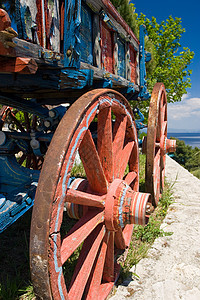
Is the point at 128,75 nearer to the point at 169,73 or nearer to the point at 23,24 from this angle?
the point at 23,24

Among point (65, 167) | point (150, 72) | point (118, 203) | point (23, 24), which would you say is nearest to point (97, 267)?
point (118, 203)

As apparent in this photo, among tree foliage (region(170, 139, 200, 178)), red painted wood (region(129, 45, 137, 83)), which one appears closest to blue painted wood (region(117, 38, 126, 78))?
red painted wood (region(129, 45, 137, 83))

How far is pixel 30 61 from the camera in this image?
126cm

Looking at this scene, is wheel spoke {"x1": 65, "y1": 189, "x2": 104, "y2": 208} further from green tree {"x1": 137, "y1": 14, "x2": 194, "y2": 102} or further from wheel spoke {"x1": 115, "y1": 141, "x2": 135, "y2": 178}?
green tree {"x1": 137, "y1": 14, "x2": 194, "y2": 102}

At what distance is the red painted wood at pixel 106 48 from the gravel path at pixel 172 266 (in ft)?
6.28

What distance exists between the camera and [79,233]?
145cm

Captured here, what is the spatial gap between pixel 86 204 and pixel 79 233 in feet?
0.57

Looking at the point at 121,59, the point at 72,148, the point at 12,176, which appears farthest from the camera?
the point at 121,59

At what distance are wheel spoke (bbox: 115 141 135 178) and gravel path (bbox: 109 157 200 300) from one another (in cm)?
94

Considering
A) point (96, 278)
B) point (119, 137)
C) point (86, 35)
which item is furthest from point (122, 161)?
point (86, 35)

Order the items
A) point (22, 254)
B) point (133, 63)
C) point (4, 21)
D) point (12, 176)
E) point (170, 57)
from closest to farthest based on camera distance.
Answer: point (4, 21) < point (12, 176) < point (22, 254) < point (133, 63) < point (170, 57)

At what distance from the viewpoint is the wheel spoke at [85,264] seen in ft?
4.46

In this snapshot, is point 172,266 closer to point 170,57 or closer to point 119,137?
point 119,137

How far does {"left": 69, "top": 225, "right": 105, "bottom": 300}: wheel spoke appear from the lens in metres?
1.36
